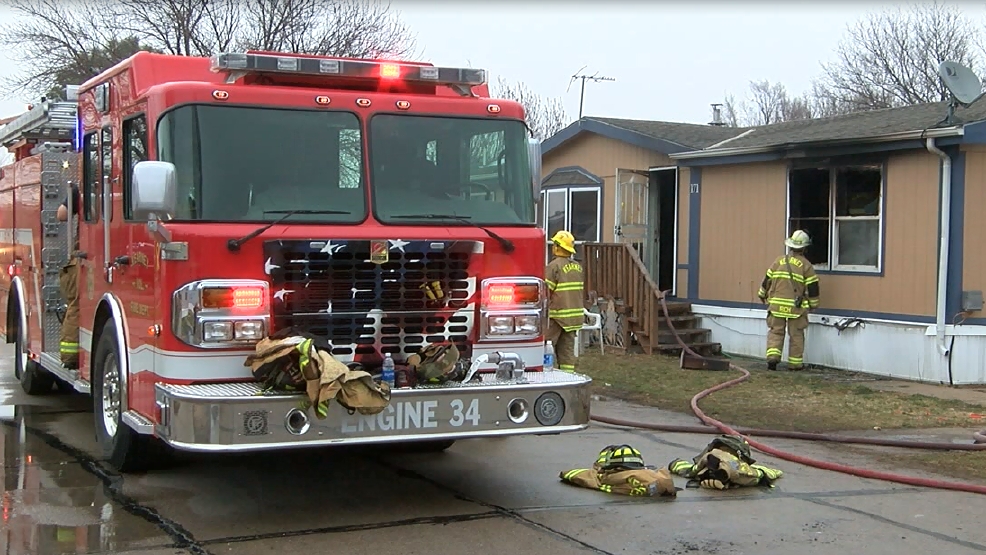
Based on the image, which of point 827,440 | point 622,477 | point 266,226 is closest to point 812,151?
point 827,440

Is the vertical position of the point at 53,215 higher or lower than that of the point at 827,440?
higher

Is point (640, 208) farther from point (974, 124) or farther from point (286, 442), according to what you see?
point (286, 442)

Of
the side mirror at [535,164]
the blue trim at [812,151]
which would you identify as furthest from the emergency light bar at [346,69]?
the blue trim at [812,151]

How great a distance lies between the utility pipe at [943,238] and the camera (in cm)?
1209

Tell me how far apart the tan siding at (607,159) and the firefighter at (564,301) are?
253 inches

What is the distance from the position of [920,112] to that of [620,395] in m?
6.20

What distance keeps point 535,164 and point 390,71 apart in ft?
3.50

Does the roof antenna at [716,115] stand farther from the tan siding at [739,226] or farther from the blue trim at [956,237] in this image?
the blue trim at [956,237]

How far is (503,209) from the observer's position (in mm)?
6633

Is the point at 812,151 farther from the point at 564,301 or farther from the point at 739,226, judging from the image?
the point at 564,301

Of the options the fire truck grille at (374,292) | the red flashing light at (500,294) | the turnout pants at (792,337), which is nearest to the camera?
the fire truck grille at (374,292)

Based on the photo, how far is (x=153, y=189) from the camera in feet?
18.5

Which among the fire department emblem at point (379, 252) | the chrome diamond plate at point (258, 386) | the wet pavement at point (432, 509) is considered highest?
the fire department emblem at point (379, 252)

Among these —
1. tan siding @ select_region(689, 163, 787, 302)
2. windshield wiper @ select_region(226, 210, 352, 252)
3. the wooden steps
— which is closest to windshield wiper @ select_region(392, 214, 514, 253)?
windshield wiper @ select_region(226, 210, 352, 252)
